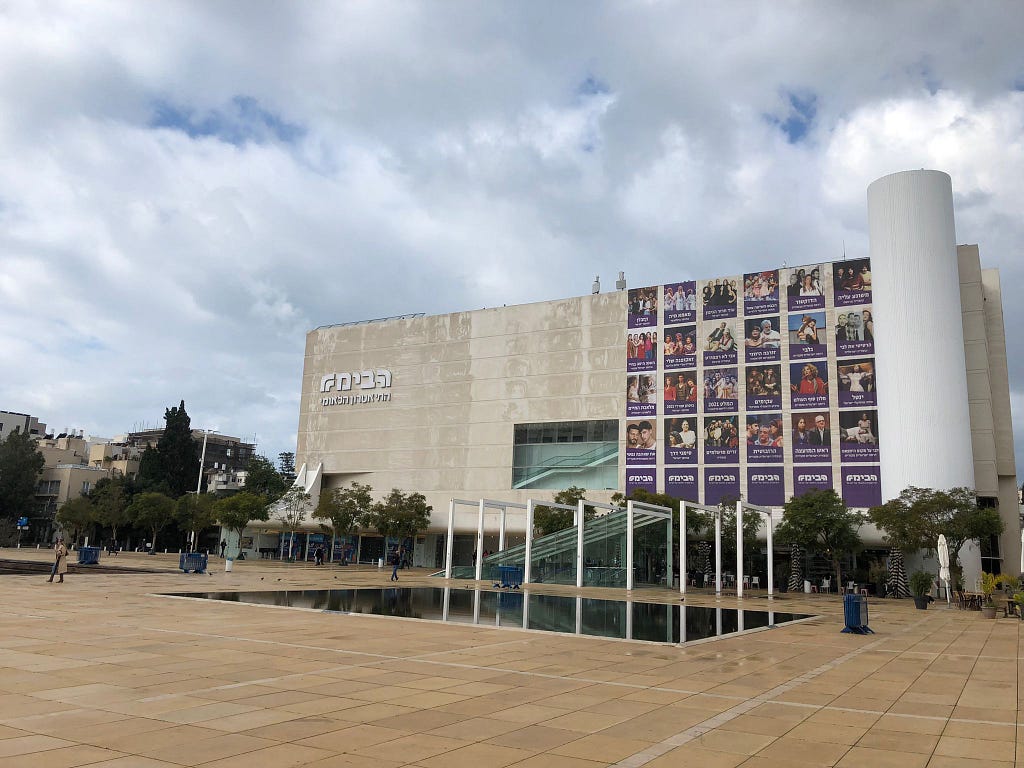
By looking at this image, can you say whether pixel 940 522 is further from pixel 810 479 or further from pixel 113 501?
pixel 113 501

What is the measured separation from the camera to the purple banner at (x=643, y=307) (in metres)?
69.1

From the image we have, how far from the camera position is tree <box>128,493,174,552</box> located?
78250 millimetres

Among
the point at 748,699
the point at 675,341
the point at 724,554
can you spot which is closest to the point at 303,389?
the point at 675,341

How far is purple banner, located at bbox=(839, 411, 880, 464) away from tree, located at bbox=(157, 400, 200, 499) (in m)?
75.5

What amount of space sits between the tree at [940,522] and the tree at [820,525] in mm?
2951

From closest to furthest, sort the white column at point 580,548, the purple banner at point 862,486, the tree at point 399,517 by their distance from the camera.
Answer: the white column at point 580,548, the purple banner at point 862,486, the tree at point 399,517

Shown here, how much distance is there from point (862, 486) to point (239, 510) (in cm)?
4998

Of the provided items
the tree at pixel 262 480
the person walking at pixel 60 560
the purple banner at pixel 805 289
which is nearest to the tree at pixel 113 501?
the tree at pixel 262 480

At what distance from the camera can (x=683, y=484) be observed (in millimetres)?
64750

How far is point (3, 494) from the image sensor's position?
8894cm

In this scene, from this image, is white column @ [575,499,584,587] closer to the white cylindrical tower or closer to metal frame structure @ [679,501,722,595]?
metal frame structure @ [679,501,722,595]

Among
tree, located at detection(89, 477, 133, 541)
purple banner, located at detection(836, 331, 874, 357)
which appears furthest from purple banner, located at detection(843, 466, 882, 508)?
tree, located at detection(89, 477, 133, 541)

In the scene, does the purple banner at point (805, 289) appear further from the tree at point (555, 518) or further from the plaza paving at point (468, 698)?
the plaza paving at point (468, 698)

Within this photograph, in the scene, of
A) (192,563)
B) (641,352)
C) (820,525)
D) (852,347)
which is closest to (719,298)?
(641,352)
